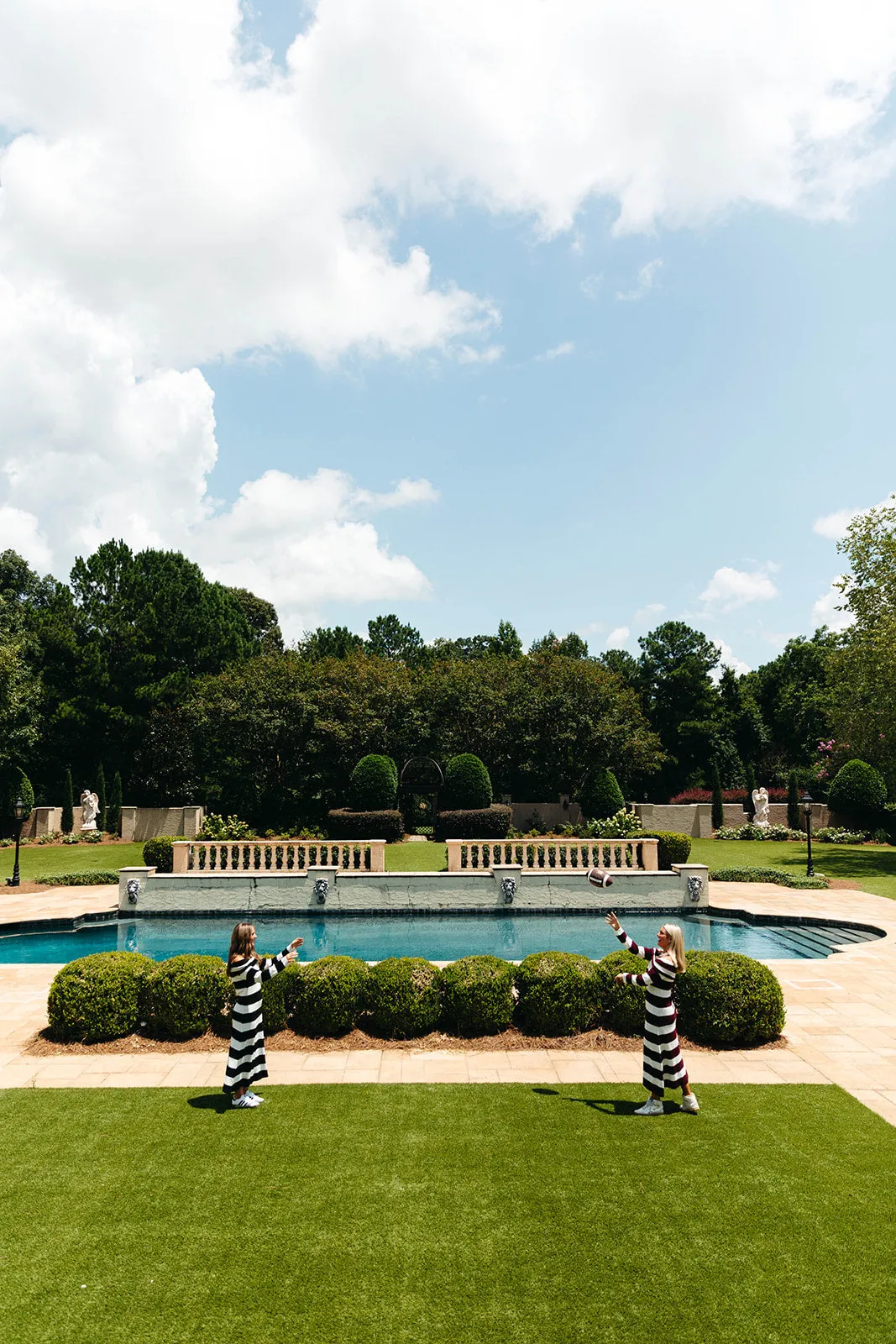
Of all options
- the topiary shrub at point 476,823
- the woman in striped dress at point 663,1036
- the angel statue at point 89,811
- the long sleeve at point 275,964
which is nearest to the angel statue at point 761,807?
the topiary shrub at point 476,823

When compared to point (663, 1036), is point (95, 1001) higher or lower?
lower

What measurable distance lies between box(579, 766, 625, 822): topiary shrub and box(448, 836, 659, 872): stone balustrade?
1261 centimetres

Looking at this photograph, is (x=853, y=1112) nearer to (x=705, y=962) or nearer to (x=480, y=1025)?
(x=705, y=962)

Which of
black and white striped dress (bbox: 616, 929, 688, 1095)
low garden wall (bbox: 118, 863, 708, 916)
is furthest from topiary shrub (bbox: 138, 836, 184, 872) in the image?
black and white striped dress (bbox: 616, 929, 688, 1095)

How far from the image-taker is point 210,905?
22.6 metres

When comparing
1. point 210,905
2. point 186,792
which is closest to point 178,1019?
point 210,905

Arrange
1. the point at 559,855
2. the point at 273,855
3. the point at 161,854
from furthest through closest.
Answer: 1. the point at 161,854
2. the point at 559,855
3. the point at 273,855

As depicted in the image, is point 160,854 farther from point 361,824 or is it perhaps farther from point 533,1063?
point 533,1063

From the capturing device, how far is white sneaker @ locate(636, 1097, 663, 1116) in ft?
28.2

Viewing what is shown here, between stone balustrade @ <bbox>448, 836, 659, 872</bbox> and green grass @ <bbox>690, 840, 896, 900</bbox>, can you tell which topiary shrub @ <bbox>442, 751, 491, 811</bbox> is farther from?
stone balustrade @ <bbox>448, 836, 659, 872</bbox>

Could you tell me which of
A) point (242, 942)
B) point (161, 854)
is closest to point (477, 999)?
point (242, 942)

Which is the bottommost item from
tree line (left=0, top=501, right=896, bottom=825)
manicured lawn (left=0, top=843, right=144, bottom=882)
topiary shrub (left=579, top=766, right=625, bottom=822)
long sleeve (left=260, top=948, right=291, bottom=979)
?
manicured lawn (left=0, top=843, right=144, bottom=882)

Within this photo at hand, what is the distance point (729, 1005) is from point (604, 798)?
2736 centimetres

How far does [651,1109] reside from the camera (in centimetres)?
861
